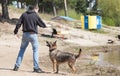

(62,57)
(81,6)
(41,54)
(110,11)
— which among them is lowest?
(81,6)

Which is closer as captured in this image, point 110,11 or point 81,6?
point 110,11

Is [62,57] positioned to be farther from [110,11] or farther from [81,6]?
[81,6]

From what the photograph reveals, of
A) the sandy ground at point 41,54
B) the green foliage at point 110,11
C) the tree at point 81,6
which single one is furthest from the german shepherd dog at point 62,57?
the tree at point 81,6

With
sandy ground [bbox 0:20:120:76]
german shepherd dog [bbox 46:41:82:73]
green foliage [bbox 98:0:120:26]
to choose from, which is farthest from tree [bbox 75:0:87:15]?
german shepherd dog [bbox 46:41:82:73]

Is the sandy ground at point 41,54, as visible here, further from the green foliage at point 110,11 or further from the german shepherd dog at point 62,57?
the green foliage at point 110,11

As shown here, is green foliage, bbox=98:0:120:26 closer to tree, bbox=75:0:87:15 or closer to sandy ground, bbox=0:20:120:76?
tree, bbox=75:0:87:15

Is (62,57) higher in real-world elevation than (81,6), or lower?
higher

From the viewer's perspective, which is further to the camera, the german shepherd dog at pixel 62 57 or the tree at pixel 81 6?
the tree at pixel 81 6

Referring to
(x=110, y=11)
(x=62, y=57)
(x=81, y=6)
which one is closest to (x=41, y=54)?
(x=62, y=57)

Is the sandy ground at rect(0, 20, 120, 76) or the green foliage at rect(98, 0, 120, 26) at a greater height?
the sandy ground at rect(0, 20, 120, 76)

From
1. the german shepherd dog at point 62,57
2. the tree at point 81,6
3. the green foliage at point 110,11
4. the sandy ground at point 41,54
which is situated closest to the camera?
the german shepherd dog at point 62,57

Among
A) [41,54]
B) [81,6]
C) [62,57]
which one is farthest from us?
[81,6]

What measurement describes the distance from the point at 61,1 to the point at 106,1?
761 centimetres

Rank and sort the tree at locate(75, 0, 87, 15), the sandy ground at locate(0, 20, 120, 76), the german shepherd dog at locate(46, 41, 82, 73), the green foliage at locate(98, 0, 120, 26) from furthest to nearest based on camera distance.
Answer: the tree at locate(75, 0, 87, 15)
the green foliage at locate(98, 0, 120, 26)
the sandy ground at locate(0, 20, 120, 76)
the german shepherd dog at locate(46, 41, 82, 73)
